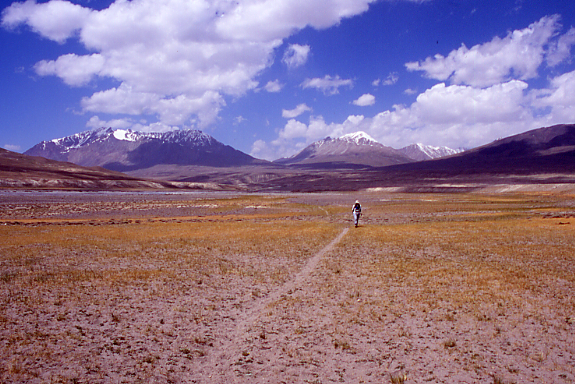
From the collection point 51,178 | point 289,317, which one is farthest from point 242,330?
point 51,178

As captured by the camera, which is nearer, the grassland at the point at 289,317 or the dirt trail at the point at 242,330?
the grassland at the point at 289,317

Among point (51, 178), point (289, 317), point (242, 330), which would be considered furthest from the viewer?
point (51, 178)

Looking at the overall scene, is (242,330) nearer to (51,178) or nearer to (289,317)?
(289,317)

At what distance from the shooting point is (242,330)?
9820mm

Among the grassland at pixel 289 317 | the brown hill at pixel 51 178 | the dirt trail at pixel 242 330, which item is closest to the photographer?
the grassland at pixel 289 317

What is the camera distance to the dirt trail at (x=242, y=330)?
7.99 metres

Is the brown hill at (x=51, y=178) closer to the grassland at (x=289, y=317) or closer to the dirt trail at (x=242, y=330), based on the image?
the grassland at (x=289, y=317)

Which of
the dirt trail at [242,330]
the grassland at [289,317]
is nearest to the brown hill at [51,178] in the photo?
the grassland at [289,317]

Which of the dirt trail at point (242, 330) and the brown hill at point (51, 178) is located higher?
the brown hill at point (51, 178)

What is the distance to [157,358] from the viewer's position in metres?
8.20

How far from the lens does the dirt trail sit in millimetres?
7992

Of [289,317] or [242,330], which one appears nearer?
[242,330]

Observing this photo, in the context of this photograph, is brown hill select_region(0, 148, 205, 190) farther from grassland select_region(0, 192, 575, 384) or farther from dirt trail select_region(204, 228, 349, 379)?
dirt trail select_region(204, 228, 349, 379)

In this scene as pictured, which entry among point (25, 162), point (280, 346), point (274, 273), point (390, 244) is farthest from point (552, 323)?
point (25, 162)
